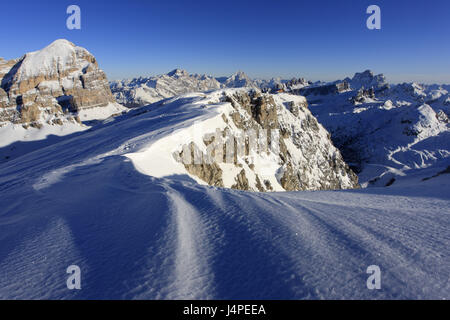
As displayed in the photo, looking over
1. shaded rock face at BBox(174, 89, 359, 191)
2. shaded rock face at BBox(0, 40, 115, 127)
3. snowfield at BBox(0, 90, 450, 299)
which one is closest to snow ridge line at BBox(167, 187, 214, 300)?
snowfield at BBox(0, 90, 450, 299)

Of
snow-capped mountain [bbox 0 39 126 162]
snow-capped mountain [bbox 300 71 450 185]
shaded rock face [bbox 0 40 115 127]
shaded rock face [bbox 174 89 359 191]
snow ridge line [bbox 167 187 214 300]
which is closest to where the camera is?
snow ridge line [bbox 167 187 214 300]

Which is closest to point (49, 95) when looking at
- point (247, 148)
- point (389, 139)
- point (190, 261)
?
point (247, 148)

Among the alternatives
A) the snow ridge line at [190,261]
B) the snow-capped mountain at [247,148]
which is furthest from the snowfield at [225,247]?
the snow-capped mountain at [247,148]

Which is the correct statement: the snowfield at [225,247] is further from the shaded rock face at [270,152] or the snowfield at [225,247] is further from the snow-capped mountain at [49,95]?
the snow-capped mountain at [49,95]

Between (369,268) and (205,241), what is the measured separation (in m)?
2.57

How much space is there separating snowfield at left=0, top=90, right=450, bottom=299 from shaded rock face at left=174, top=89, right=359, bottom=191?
1215cm

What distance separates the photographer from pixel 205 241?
409 cm

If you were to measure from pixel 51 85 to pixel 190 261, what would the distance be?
159 meters

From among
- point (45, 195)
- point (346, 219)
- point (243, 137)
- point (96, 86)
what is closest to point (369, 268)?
point (346, 219)

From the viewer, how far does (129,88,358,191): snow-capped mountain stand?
18.4 metres

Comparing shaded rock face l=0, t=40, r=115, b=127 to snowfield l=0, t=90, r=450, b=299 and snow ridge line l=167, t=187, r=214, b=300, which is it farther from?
snow ridge line l=167, t=187, r=214, b=300

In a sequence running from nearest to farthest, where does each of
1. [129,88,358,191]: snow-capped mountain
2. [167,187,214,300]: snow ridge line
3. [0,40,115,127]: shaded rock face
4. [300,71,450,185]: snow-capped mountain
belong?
[167,187,214,300]: snow ridge line → [129,88,358,191]: snow-capped mountain → [0,40,115,127]: shaded rock face → [300,71,450,185]: snow-capped mountain

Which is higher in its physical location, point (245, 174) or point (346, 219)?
point (346, 219)
